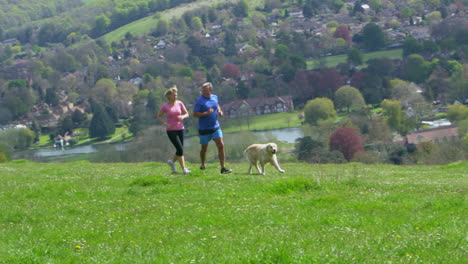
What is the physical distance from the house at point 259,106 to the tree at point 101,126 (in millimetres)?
20088

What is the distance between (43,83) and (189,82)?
4433 cm

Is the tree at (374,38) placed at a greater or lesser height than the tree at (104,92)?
greater

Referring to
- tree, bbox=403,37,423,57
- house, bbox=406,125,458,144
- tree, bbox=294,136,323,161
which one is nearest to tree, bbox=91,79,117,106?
tree, bbox=403,37,423,57

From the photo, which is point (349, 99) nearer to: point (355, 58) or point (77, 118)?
point (355, 58)

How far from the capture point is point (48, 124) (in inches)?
4906

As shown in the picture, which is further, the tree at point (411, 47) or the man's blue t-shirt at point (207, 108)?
the tree at point (411, 47)

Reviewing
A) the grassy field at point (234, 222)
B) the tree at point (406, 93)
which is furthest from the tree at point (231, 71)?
the grassy field at point (234, 222)

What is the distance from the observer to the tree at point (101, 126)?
347 ft

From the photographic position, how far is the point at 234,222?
9.48m

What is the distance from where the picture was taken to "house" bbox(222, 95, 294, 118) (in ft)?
355

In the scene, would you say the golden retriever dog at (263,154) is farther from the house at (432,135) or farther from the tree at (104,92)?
the tree at (104,92)

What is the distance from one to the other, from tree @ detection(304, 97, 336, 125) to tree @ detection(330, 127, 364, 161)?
26.9 m

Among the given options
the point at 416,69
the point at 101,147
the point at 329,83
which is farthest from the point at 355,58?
the point at 101,147

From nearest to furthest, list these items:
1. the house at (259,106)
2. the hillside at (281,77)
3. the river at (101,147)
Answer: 1. the river at (101,147)
2. the hillside at (281,77)
3. the house at (259,106)
